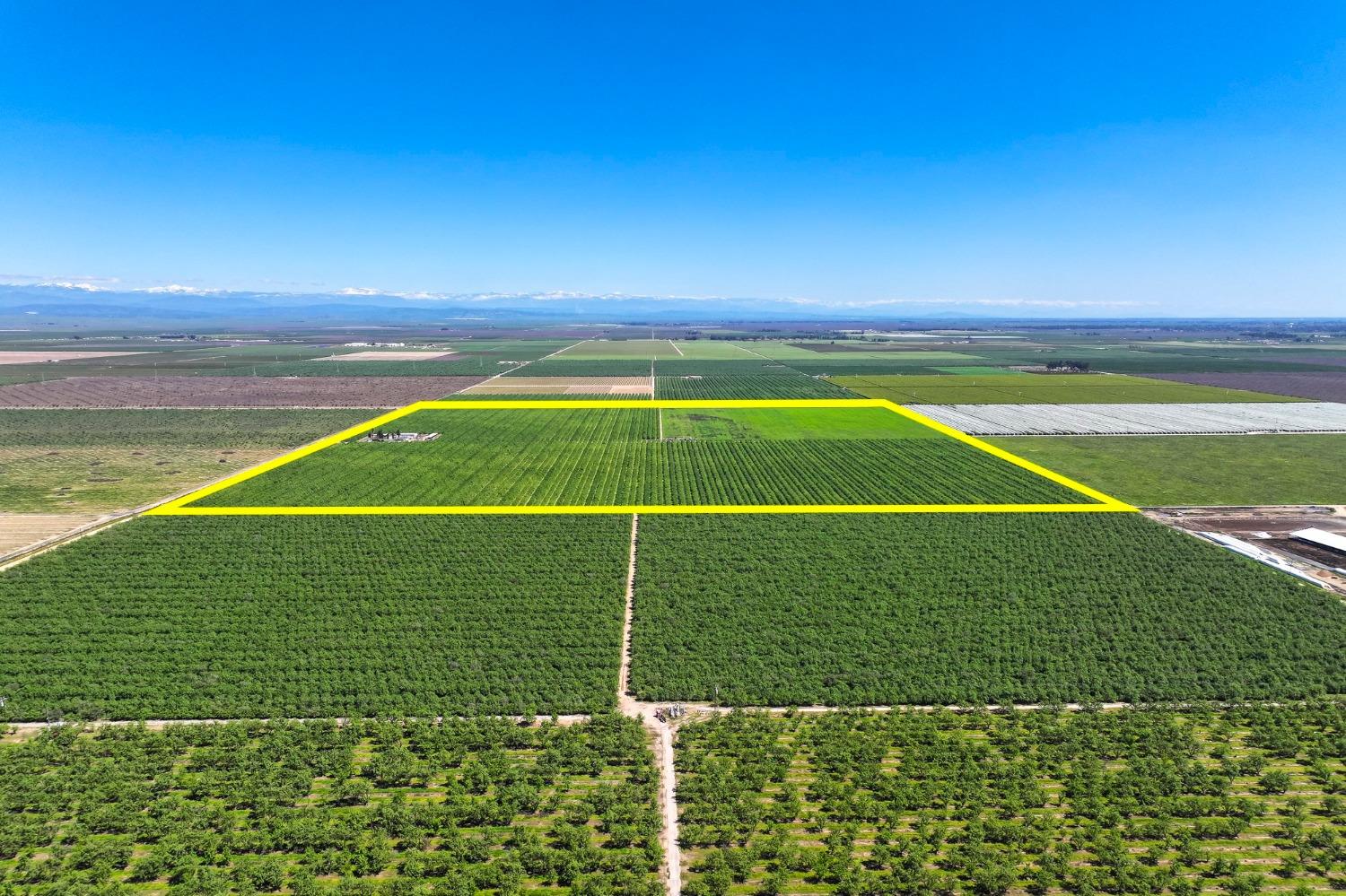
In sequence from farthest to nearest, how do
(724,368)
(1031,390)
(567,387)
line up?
(724,368)
(567,387)
(1031,390)

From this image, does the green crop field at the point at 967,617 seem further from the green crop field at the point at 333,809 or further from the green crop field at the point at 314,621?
the green crop field at the point at 333,809

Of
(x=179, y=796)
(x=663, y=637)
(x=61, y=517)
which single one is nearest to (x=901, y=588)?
(x=663, y=637)

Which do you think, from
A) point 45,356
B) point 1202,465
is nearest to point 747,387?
point 1202,465

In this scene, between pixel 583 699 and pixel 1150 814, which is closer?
pixel 1150 814

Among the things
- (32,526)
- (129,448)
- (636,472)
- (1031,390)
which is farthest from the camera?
(1031,390)

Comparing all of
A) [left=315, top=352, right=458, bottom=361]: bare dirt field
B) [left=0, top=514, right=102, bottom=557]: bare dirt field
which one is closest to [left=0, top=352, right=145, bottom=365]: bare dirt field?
[left=315, top=352, right=458, bottom=361]: bare dirt field

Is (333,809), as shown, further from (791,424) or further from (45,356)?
(45,356)

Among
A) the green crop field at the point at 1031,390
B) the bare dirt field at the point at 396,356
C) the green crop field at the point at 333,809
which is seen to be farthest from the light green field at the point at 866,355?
the green crop field at the point at 333,809

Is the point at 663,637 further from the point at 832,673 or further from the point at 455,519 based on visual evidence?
the point at 455,519
